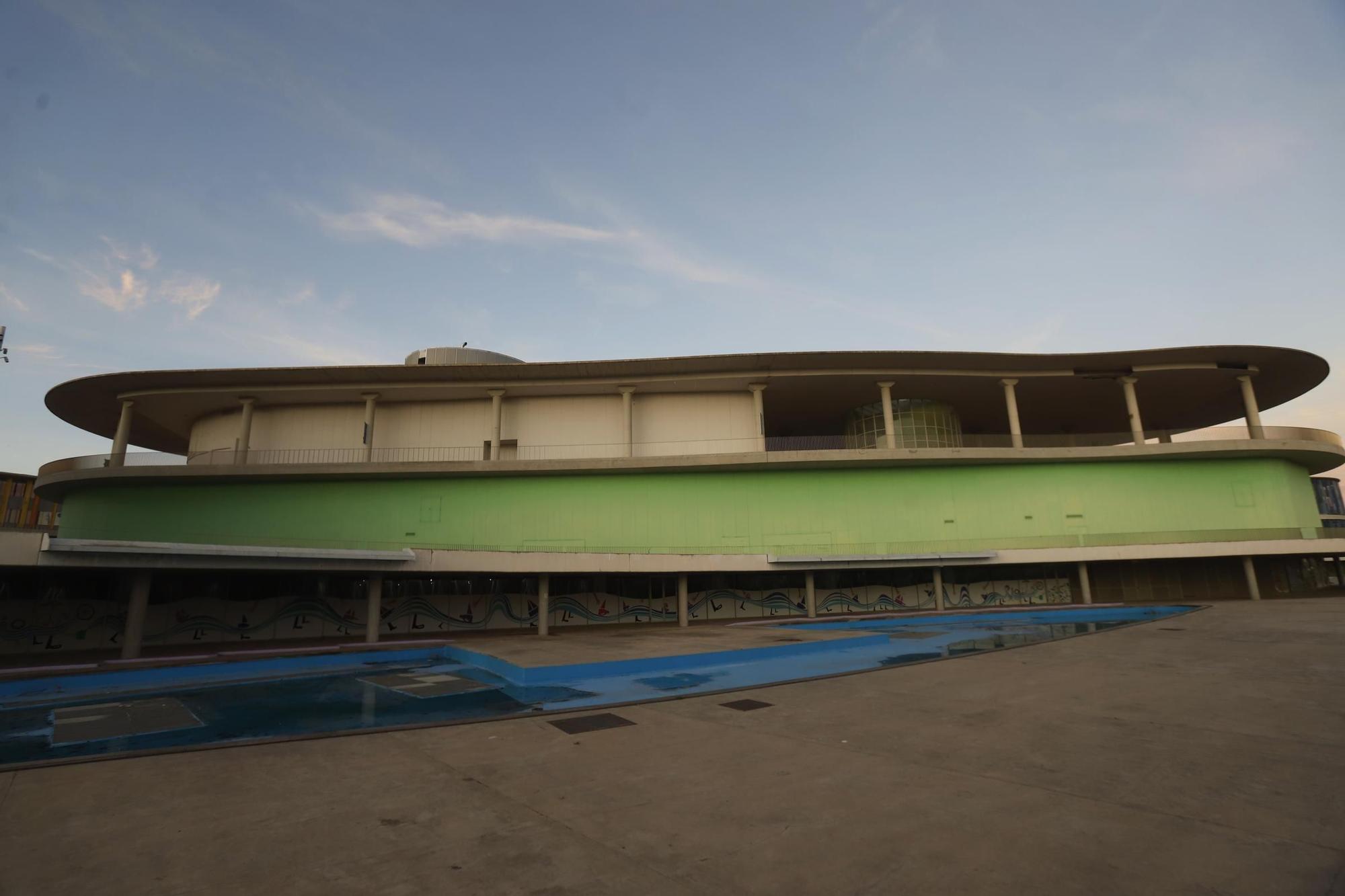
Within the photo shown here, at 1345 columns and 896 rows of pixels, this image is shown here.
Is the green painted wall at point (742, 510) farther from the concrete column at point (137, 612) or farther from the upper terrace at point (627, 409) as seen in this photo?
the concrete column at point (137, 612)

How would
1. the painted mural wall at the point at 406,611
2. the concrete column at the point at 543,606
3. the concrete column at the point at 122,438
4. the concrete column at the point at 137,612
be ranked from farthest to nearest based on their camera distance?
the concrete column at the point at 122,438
the concrete column at the point at 543,606
the painted mural wall at the point at 406,611
the concrete column at the point at 137,612

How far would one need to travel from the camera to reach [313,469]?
29.0m

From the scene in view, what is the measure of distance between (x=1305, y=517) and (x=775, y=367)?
102ft

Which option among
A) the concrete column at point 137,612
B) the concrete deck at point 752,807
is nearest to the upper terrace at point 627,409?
the concrete column at point 137,612

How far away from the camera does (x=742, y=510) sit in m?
31.4

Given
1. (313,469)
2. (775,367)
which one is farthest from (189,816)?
(775,367)

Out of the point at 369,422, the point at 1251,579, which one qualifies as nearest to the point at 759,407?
the point at 369,422

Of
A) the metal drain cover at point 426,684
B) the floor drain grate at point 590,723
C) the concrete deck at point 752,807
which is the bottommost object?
the metal drain cover at point 426,684

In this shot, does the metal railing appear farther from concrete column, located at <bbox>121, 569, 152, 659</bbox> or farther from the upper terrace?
concrete column, located at <bbox>121, 569, 152, 659</bbox>

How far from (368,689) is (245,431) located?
23.5 m

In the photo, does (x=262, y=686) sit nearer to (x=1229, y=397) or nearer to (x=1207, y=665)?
(x=1207, y=665)

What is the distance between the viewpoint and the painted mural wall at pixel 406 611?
22.3 metres

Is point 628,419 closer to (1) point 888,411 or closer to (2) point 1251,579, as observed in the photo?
(1) point 888,411

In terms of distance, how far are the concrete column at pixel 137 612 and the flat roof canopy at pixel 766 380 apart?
44.2 feet
